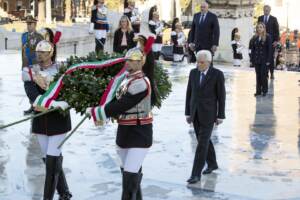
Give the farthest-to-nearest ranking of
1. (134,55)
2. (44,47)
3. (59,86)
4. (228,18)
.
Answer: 1. (228,18)
2. (44,47)
3. (59,86)
4. (134,55)

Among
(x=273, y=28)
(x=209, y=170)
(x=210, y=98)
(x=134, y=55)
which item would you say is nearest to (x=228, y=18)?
(x=273, y=28)

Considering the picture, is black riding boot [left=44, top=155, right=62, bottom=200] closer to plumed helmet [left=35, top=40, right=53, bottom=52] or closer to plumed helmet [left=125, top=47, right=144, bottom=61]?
plumed helmet [left=35, top=40, right=53, bottom=52]

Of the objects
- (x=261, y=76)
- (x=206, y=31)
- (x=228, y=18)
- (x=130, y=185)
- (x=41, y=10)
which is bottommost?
(x=130, y=185)

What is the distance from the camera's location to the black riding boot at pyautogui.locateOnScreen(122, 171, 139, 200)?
26.9ft

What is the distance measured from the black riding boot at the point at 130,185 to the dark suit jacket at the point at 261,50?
9.59m

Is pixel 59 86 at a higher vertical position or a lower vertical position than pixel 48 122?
higher

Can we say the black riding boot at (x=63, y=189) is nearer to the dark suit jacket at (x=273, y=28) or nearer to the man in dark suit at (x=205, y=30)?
the man in dark suit at (x=205, y=30)

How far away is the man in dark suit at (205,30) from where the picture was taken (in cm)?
1728

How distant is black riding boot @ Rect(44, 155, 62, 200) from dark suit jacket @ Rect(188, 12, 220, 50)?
9026 millimetres

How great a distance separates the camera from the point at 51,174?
28.9 feet

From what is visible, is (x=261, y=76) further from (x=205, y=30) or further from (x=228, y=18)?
(x=228, y=18)

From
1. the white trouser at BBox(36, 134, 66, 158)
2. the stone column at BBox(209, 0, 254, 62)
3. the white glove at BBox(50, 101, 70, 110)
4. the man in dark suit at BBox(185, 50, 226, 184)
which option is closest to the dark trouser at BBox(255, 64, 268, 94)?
the man in dark suit at BBox(185, 50, 226, 184)

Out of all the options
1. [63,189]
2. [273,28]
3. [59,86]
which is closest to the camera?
[59,86]

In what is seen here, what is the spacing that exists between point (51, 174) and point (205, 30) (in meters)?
9.19
